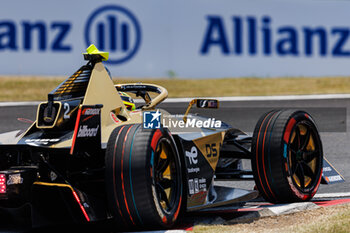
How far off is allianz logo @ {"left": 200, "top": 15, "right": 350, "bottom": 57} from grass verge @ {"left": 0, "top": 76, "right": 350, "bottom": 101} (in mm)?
820

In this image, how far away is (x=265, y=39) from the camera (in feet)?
56.4

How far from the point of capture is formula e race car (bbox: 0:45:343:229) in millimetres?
4809

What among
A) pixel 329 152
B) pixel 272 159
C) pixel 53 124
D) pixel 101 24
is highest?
pixel 101 24

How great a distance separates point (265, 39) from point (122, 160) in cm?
1294

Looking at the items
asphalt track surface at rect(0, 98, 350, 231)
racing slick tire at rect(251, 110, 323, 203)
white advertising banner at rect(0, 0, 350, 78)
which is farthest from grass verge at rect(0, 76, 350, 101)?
racing slick tire at rect(251, 110, 323, 203)

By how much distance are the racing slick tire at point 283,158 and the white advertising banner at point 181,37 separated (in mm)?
10037

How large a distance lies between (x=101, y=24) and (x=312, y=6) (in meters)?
5.99

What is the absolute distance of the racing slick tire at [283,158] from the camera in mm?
6188

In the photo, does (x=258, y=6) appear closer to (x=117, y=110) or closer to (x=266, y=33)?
(x=266, y=33)

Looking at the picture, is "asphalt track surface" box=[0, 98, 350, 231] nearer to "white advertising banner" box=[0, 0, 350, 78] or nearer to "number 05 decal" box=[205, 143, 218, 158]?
"white advertising banner" box=[0, 0, 350, 78]

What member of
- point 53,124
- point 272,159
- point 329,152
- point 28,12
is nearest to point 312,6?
point 28,12

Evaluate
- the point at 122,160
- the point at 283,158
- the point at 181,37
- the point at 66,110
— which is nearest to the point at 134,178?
the point at 122,160

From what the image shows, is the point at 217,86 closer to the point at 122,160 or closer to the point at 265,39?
the point at 265,39

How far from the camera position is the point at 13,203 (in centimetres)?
492
